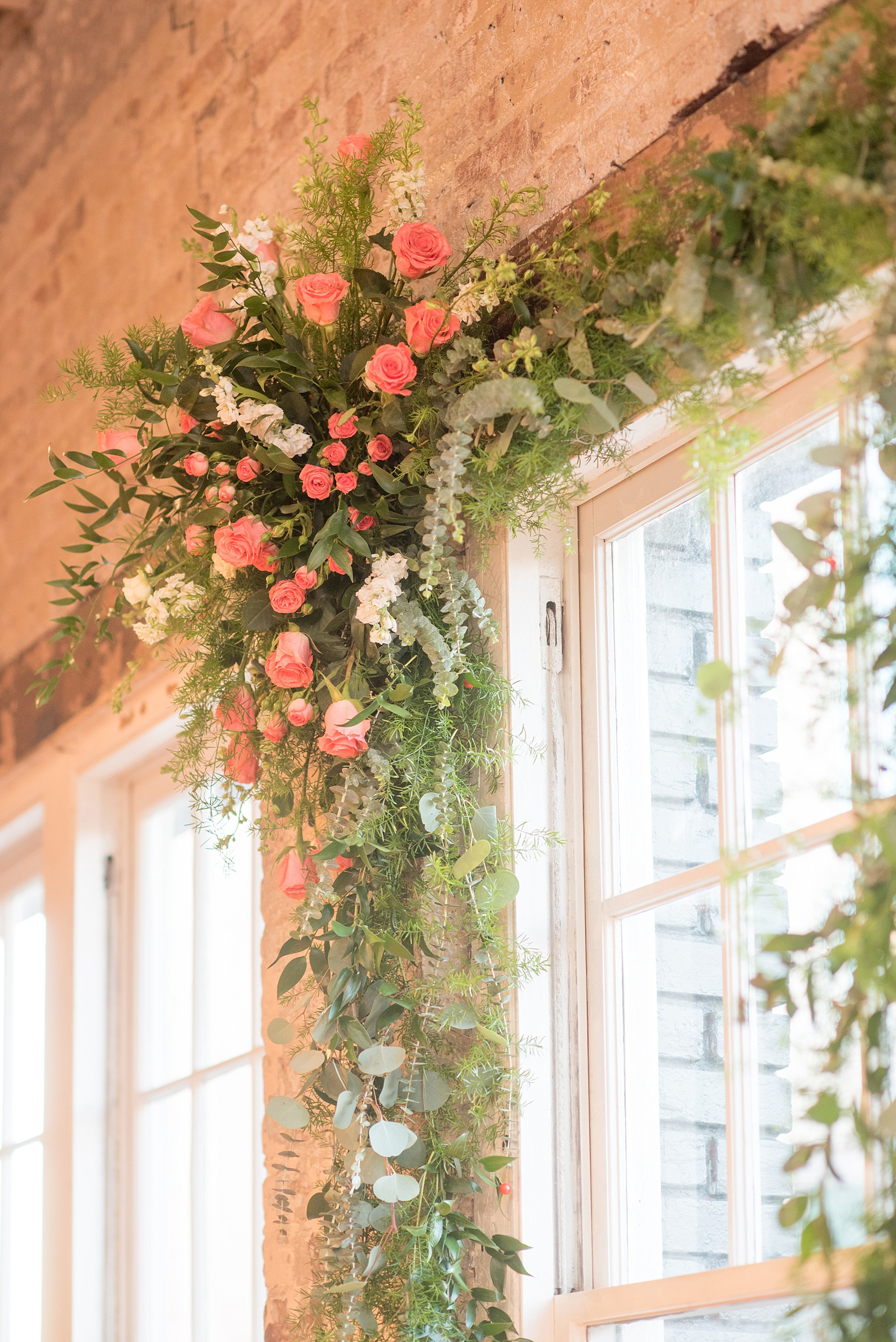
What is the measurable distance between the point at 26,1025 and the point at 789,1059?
2.55 meters

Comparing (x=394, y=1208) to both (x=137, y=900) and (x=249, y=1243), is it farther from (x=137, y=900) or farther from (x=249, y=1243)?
(x=137, y=900)

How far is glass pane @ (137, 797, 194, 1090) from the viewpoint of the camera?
10.6ft

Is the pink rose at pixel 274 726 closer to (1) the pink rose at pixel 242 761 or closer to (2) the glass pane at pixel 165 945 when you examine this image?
(1) the pink rose at pixel 242 761

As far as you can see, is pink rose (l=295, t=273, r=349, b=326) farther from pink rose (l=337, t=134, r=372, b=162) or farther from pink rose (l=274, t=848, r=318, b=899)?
pink rose (l=274, t=848, r=318, b=899)

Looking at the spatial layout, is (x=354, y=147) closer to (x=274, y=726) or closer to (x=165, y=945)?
(x=274, y=726)

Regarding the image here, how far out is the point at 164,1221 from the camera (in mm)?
3143

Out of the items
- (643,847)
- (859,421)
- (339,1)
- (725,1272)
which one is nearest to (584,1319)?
(725,1272)

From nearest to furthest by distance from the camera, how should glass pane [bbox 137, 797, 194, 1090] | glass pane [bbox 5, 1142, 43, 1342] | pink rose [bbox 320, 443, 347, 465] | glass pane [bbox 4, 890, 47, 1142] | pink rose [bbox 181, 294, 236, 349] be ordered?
pink rose [bbox 320, 443, 347, 465]
pink rose [bbox 181, 294, 236, 349]
glass pane [bbox 137, 797, 194, 1090]
glass pane [bbox 5, 1142, 43, 1342]
glass pane [bbox 4, 890, 47, 1142]

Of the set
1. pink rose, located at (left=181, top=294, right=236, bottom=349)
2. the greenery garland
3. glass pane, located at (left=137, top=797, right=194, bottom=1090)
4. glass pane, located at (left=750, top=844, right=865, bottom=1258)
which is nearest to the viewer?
glass pane, located at (left=750, top=844, right=865, bottom=1258)

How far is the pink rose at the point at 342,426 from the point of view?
212cm

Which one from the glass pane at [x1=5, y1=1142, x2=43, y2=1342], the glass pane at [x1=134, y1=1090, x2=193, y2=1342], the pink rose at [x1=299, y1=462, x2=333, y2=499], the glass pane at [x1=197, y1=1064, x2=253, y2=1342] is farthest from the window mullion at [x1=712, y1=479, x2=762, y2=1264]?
the glass pane at [x1=5, y1=1142, x2=43, y2=1342]

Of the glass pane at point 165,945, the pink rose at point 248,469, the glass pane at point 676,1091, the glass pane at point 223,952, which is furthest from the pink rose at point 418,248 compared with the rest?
the glass pane at point 165,945

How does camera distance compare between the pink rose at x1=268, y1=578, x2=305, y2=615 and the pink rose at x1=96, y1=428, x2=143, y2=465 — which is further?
the pink rose at x1=96, y1=428, x2=143, y2=465

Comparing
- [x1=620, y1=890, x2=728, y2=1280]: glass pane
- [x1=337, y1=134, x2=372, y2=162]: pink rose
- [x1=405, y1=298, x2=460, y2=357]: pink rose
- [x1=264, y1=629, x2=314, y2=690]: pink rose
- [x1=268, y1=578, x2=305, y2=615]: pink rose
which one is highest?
[x1=337, y1=134, x2=372, y2=162]: pink rose
